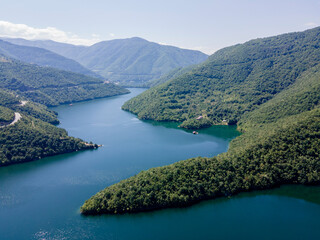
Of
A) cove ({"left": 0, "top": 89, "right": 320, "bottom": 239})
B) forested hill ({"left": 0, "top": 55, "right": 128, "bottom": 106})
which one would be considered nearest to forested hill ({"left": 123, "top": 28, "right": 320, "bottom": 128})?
cove ({"left": 0, "top": 89, "right": 320, "bottom": 239})

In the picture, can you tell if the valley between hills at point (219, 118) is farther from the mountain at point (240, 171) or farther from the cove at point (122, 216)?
the cove at point (122, 216)

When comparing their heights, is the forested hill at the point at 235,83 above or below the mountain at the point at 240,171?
above

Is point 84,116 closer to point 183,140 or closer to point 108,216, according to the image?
point 183,140

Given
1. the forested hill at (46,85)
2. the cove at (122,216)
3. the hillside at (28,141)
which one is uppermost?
the forested hill at (46,85)

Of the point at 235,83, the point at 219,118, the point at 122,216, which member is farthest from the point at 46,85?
the point at 122,216

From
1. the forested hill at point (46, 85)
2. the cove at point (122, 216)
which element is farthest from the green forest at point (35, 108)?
the cove at point (122, 216)

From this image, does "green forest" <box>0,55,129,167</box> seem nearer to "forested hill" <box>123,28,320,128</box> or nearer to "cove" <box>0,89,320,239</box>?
"cove" <box>0,89,320,239</box>
